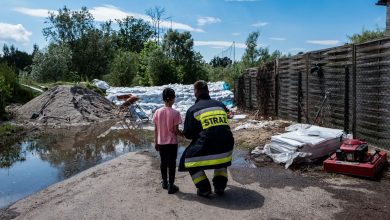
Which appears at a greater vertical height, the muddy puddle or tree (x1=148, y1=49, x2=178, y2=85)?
tree (x1=148, y1=49, x2=178, y2=85)

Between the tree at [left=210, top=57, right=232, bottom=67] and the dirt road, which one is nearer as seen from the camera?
the dirt road

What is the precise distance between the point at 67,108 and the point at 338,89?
13786 millimetres

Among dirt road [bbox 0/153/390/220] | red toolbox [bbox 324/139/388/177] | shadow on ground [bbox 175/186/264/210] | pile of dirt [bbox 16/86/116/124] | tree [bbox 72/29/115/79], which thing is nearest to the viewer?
dirt road [bbox 0/153/390/220]

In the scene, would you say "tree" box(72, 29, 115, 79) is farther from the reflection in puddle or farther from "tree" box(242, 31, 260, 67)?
the reflection in puddle

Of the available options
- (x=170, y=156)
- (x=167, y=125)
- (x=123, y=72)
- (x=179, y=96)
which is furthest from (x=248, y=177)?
(x=123, y=72)

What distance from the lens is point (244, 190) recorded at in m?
5.86

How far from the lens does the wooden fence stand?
26.3 feet

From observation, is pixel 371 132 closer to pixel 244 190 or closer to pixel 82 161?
pixel 244 190

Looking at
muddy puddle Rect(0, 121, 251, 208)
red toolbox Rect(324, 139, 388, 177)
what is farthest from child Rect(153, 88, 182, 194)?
red toolbox Rect(324, 139, 388, 177)

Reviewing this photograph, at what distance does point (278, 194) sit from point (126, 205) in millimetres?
2152

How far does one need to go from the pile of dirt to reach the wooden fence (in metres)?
8.81

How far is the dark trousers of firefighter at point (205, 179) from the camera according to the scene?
5.39 metres

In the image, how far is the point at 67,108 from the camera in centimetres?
1939

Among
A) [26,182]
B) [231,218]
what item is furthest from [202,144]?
[26,182]
